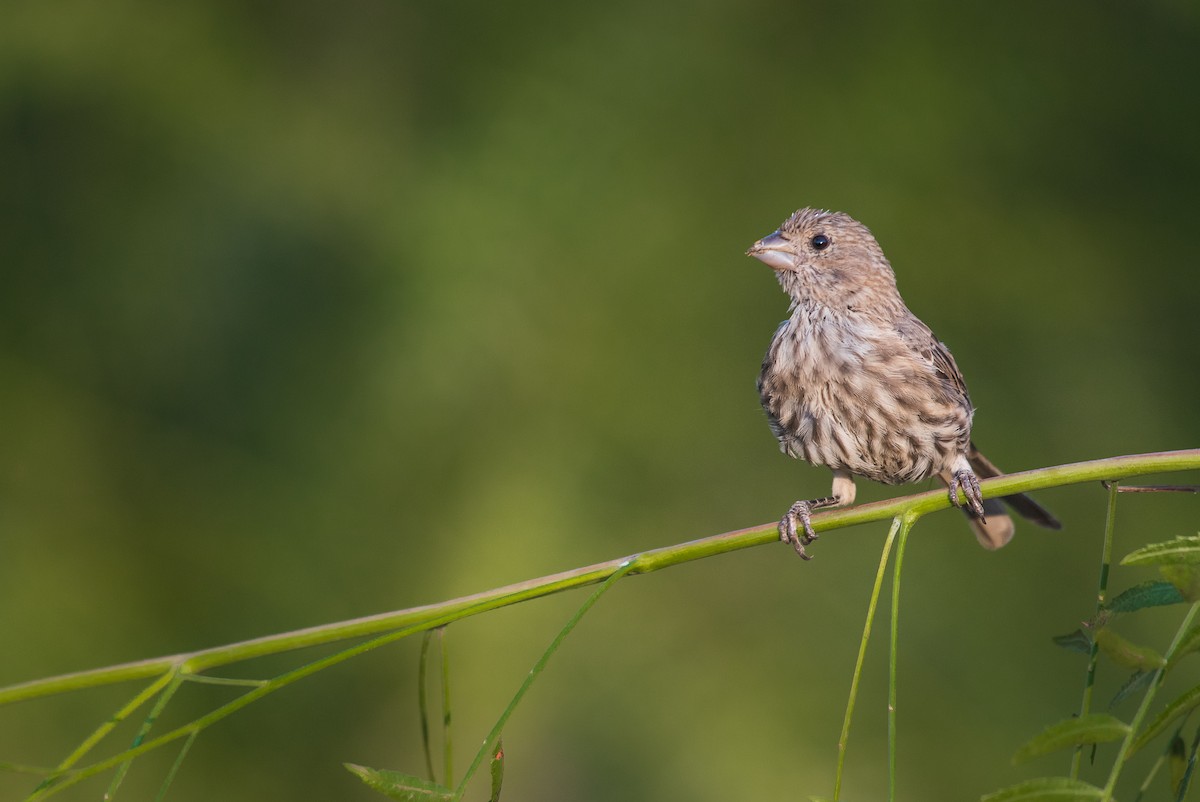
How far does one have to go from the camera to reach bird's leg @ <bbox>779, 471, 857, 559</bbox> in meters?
3.31

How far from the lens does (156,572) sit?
6.30 m

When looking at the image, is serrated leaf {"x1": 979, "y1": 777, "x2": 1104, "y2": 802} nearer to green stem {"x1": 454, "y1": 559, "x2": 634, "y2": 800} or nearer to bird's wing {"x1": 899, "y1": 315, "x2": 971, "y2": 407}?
green stem {"x1": 454, "y1": 559, "x2": 634, "y2": 800}

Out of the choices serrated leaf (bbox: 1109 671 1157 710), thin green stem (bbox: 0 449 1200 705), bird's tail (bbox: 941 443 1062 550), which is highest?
thin green stem (bbox: 0 449 1200 705)

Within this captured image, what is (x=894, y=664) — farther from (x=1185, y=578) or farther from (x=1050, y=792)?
(x=1185, y=578)

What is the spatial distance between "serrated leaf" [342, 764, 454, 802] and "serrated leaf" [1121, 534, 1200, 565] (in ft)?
3.58

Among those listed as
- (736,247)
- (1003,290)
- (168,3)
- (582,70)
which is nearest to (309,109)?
(168,3)

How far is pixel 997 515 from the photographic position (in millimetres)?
4535

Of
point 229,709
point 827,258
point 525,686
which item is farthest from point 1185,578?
point 827,258

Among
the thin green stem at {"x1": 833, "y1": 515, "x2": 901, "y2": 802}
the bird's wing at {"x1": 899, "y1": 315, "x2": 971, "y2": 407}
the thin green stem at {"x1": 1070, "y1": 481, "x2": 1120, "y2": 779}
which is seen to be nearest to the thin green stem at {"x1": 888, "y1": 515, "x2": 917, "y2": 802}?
the thin green stem at {"x1": 833, "y1": 515, "x2": 901, "y2": 802}

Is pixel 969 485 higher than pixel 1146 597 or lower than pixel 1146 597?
lower

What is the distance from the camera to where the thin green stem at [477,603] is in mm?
2236

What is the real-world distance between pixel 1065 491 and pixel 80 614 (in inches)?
182

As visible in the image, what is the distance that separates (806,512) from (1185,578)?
1.79m

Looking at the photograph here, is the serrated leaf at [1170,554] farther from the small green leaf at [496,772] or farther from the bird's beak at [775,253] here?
the bird's beak at [775,253]
